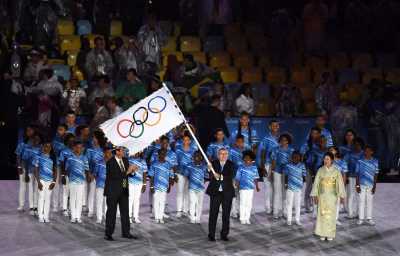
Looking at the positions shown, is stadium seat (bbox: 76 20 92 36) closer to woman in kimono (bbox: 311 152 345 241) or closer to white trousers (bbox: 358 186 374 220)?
white trousers (bbox: 358 186 374 220)

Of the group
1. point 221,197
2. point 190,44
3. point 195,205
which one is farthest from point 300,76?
point 221,197

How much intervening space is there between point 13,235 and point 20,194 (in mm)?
2372

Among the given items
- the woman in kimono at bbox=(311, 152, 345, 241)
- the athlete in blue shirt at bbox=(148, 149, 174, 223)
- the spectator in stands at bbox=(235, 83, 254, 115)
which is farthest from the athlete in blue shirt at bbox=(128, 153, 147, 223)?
the spectator in stands at bbox=(235, 83, 254, 115)

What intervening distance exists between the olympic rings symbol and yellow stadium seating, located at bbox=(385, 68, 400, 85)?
1131 centimetres

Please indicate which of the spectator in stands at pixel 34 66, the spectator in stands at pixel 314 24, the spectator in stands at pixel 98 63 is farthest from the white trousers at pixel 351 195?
the spectator in stands at pixel 314 24

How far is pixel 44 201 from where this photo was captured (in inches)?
726

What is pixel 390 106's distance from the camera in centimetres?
2373

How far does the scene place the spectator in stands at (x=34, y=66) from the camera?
23.2m

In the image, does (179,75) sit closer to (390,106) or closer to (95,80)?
(95,80)

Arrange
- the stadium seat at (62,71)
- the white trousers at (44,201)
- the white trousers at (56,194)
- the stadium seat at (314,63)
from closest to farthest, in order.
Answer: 1. the white trousers at (44,201)
2. the white trousers at (56,194)
3. the stadium seat at (62,71)
4. the stadium seat at (314,63)

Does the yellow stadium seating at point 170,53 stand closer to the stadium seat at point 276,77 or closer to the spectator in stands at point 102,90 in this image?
the stadium seat at point 276,77

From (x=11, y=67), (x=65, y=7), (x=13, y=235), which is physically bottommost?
(x=13, y=235)

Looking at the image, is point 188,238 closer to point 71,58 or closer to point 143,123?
point 143,123

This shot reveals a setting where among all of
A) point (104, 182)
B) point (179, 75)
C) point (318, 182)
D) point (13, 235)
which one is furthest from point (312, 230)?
point (179, 75)
